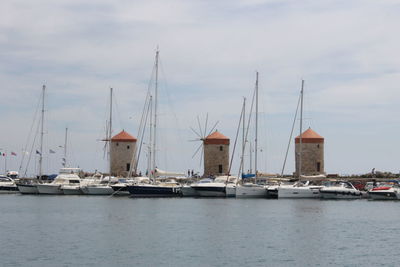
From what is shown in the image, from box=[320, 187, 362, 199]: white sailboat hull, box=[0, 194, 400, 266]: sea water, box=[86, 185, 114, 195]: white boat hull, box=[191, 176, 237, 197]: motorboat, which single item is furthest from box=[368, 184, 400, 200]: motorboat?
box=[86, 185, 114, 195]: white boat hull

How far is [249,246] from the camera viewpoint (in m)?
29.4

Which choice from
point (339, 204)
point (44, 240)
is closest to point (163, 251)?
point (44, 240)

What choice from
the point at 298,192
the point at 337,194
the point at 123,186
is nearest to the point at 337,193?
the point at 337,194

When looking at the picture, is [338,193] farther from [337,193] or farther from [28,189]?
[28,189]

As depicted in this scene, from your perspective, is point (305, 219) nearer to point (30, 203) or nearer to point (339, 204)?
point (339, 204)

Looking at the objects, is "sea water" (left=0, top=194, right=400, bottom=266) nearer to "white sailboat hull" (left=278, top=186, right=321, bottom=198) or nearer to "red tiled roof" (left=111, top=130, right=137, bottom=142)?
"white sailboat hull" (left=278, top=186, right=321, bottom=198)

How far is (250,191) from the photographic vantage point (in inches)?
2308

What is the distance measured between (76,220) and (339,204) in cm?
2302

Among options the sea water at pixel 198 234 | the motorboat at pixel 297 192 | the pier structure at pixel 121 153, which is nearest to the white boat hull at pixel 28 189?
the sea water at pixel 198 234

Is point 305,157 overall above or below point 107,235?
above

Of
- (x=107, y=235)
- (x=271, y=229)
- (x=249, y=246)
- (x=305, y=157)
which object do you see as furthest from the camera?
(x=305, y=157)

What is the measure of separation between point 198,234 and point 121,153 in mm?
56374

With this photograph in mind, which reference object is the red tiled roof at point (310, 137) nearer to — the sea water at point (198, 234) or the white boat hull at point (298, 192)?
the white boat hull at point (298, 192)

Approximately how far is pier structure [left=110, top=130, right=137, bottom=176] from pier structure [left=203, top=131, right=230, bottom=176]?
959 cm
